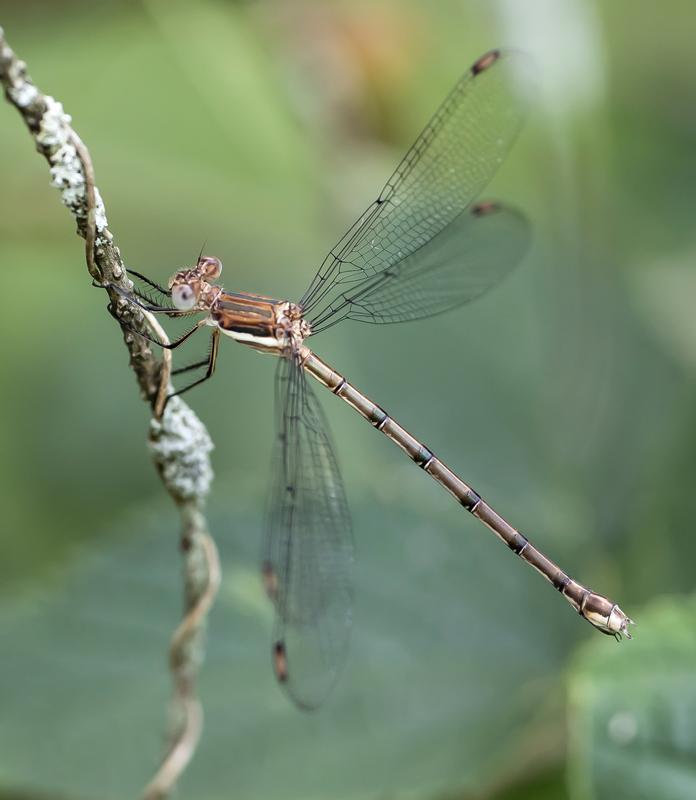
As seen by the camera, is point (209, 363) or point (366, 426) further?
point (366, 426)

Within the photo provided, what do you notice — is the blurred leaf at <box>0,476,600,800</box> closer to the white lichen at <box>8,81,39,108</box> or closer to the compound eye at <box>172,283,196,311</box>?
the compound eye at <box>172,283,196,311</box>

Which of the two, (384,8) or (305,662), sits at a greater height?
(384,8)

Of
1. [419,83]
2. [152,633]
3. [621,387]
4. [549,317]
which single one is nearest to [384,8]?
[419,83]

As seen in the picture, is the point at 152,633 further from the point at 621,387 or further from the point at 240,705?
the point at 621,387

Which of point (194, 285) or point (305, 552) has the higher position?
point (194, 285)

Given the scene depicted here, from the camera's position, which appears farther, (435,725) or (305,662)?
(435,725)

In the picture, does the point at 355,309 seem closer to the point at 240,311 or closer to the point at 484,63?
the point at 240,311

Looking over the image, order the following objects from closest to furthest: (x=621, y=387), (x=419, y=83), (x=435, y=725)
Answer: (x=435, y=725), (x=621, y=387), (x=419, y=83)

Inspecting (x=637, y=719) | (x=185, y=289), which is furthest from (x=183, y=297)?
(x=637, y=719)
